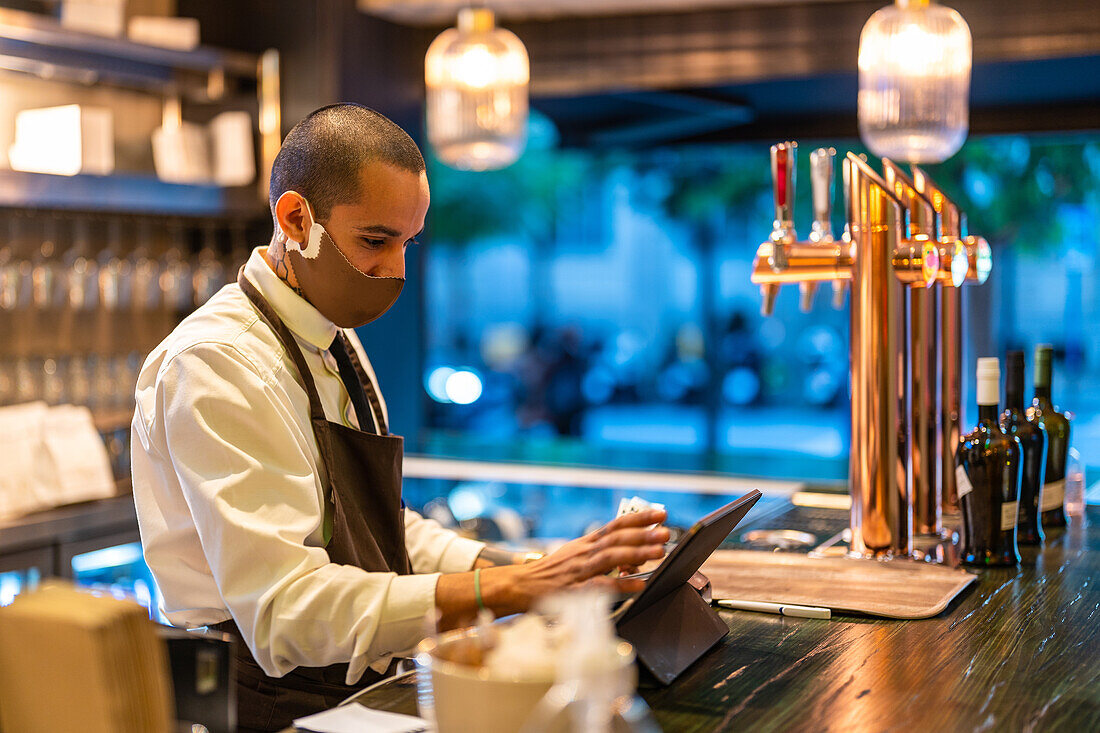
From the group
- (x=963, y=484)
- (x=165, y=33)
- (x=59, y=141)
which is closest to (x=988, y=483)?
(x=963, y=484)

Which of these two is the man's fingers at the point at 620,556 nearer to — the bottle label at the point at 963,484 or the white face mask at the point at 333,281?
the white face mask at the point at 333,281

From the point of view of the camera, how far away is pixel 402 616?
1.40m

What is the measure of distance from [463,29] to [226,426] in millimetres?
2559

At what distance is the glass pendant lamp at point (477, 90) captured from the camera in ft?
12.1

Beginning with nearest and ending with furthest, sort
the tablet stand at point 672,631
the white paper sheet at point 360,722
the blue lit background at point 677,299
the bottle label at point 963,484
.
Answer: the white paper sheet at point 360,722 → the tablet stand at point 672,631 → the bottle label at point 963,484 → the blue lit background at point 677,299

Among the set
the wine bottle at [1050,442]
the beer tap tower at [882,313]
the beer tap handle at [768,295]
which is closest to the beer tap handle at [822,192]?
the beer tap tower at [882,313]

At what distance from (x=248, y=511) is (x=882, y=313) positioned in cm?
108

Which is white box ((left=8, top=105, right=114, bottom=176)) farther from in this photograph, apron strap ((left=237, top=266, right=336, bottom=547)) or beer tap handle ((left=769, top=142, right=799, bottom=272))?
beer tap handle ((left=769, top=142, right=799, bottom=272))

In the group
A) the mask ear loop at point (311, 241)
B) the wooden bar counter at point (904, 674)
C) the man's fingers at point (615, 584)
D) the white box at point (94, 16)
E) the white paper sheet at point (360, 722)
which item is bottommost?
the wooden bar counter at point (904, 674)

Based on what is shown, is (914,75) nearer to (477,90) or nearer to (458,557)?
(477,90)

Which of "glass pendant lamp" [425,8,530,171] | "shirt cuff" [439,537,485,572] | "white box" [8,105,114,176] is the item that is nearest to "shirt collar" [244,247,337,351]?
"shirt cuff" [439,537,485,572]

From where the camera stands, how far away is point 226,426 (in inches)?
57.0

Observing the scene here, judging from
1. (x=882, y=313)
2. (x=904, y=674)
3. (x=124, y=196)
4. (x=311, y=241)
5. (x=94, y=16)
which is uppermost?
(x=94, y=16)

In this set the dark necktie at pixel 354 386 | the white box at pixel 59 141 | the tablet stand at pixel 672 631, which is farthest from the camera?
the white box at pixel 59 141
